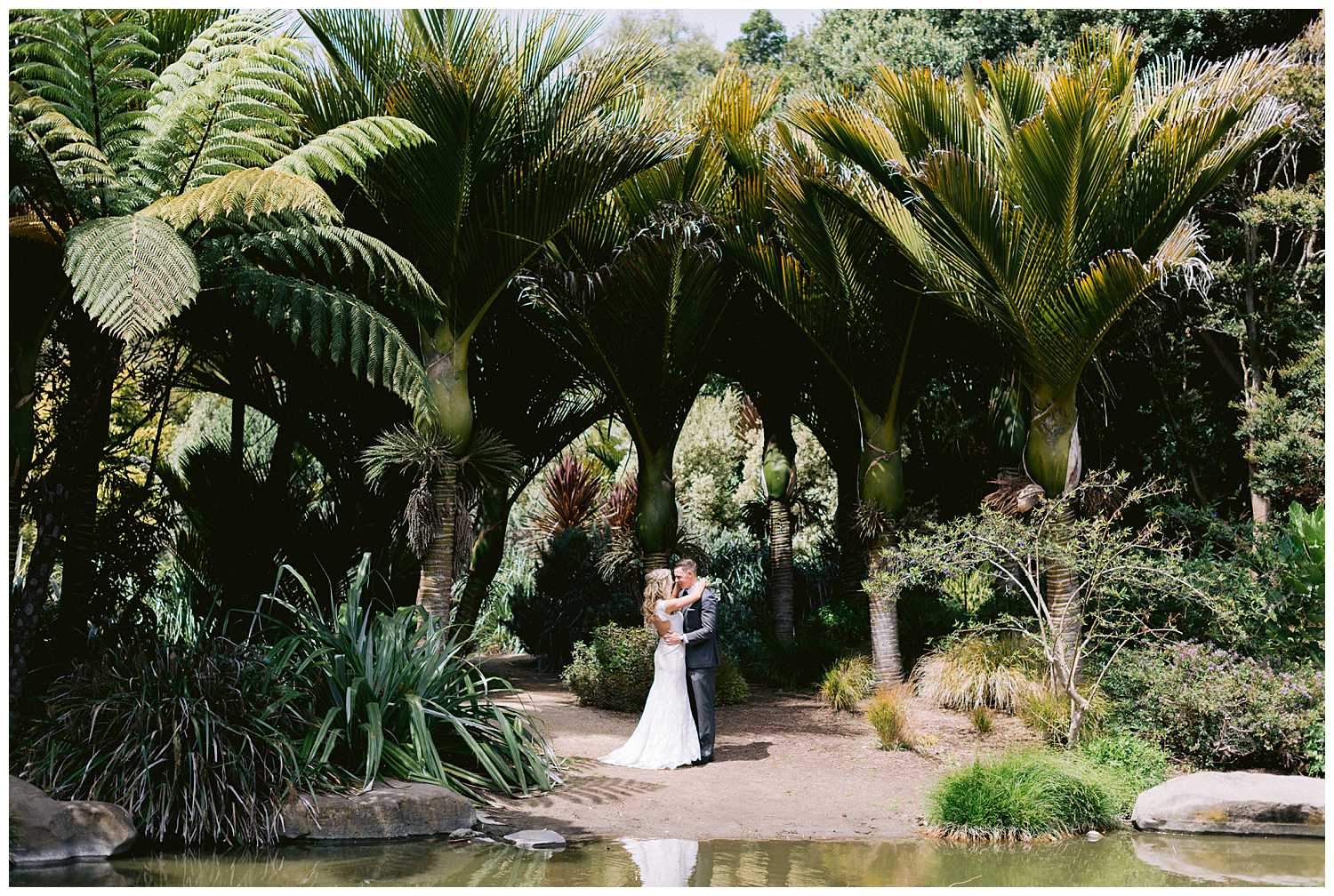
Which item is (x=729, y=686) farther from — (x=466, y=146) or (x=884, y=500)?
(x=466, y=146)

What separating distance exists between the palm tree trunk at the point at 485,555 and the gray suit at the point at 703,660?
4.18m

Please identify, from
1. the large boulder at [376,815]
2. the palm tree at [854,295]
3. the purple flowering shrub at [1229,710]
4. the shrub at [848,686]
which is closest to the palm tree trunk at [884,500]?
the palm tree at [854,295]

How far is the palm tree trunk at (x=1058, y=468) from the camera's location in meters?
9.24

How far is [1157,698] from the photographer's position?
8656 millimetres

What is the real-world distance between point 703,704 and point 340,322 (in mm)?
3799

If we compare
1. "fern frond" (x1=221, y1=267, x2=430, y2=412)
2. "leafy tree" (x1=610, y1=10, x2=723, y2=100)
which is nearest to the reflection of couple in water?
"fern frond" (x1=221, y1=267, x2=430, y2=412)

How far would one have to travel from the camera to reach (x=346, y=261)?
28.3 ft

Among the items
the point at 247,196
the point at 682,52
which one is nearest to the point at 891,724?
the point at 247,196

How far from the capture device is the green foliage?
7.25 metres

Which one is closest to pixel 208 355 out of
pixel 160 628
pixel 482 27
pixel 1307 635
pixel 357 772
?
pixel 160 628

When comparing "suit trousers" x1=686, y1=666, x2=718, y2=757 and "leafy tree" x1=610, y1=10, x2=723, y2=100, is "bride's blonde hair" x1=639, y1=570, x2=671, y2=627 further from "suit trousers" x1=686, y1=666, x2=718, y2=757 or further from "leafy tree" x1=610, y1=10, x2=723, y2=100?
"leafy tree" x1=610, y1=10, x2=723, y2=100

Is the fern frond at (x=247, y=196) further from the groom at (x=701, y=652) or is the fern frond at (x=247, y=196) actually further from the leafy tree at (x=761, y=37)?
the leafy tree at (x=761, y=37)

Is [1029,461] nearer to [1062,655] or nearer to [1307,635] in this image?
[1062,655]

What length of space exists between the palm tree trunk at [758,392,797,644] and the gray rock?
6.47m
